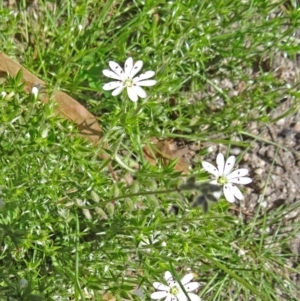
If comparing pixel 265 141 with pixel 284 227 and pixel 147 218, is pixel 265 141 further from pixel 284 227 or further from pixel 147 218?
pixel 147 218

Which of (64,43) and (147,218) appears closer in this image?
(147,218)

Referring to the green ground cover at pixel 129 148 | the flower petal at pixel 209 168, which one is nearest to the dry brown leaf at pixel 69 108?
the green ground cover at pixel 129 148

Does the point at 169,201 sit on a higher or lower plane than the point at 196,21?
lower

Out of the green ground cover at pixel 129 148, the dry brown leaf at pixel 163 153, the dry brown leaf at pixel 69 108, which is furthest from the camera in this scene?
the dry brown leaf at pixel 163 153

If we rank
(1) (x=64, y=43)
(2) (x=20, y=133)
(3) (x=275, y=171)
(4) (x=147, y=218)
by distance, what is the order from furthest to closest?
1. (3) (x=275, y=171)
2. (1) (x=64, y=43)
3. (4) (x=147, y=218)
4. (2) (x=20, y=133)

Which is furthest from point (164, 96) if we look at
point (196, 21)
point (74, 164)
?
point (74, 164)

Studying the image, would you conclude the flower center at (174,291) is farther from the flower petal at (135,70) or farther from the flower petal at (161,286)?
the flower petal at (135,70)
